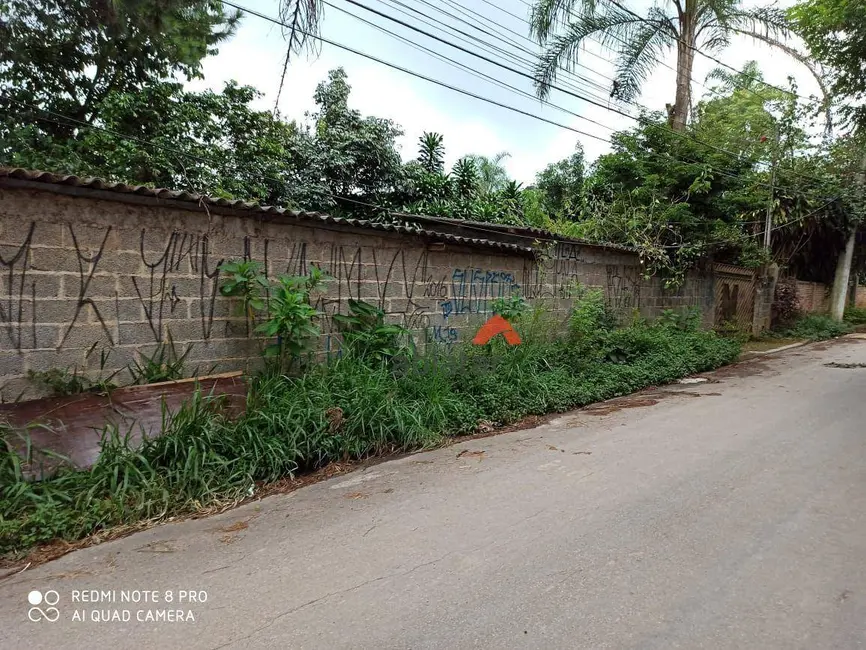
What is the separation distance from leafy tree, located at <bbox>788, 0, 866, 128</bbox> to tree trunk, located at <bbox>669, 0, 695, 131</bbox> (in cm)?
281

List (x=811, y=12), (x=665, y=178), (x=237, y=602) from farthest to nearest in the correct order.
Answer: (x=665, y=178)
(x=811, y=12)
(x=237, y=602)

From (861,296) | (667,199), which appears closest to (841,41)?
(667,199)

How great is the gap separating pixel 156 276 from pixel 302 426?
187 cm

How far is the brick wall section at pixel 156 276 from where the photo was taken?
4008mm

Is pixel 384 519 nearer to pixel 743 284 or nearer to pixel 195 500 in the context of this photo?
pixel 195 500

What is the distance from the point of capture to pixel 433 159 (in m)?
13.8

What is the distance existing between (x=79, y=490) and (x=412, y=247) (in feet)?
14.8

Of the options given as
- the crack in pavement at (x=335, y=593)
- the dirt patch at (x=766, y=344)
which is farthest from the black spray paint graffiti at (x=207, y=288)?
the dirt patch at (x=766, y=344)

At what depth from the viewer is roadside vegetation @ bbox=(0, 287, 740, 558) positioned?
3478 mm

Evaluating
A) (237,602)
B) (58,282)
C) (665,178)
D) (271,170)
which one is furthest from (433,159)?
(237,602)

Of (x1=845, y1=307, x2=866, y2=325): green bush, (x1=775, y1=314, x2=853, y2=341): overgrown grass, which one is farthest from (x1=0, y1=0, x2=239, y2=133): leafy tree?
(x1=845, y1=307, x2=866, y2=325): green bush

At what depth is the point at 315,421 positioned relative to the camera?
471 cm

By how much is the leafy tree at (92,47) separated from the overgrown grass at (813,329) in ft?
55.6

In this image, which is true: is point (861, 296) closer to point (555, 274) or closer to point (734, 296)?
point (734, 296)
